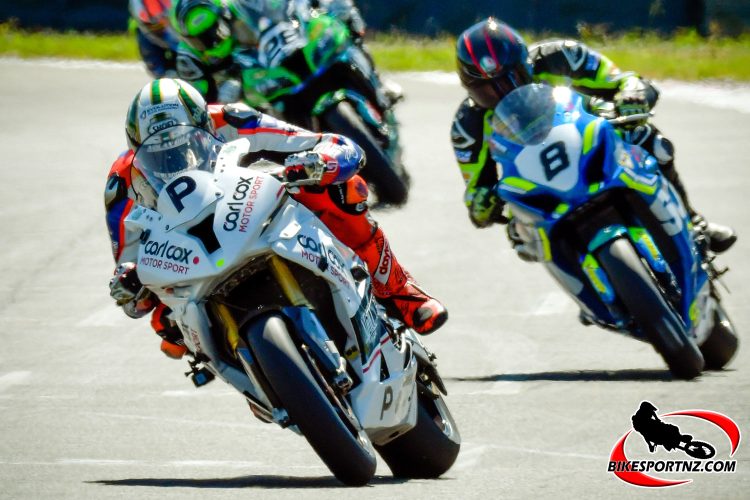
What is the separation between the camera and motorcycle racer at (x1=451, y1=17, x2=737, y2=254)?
336 inches

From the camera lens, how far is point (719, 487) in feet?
18.6

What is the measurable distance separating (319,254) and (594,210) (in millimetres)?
2315

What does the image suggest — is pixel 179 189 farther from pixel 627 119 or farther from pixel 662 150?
pixel 662 150

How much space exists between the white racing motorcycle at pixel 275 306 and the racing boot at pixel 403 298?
771 mm

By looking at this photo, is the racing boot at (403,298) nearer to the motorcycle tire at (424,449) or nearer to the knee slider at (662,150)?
the motorcycle tire at (424,449)

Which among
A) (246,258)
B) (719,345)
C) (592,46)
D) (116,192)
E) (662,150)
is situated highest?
(246,258)

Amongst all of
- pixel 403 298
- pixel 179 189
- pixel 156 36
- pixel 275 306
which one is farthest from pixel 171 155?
pixel 156 36

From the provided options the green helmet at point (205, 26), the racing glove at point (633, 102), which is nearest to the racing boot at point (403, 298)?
the racing glove at point (633, 102)

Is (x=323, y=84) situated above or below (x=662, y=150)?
below

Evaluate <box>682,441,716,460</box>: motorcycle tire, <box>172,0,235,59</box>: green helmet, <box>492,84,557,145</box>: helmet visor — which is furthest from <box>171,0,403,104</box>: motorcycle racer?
<box>682,441,716,460</box>: motorcycle tire

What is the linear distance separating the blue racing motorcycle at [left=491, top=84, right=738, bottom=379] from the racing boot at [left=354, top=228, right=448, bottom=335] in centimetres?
95

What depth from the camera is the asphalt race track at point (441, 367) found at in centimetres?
634

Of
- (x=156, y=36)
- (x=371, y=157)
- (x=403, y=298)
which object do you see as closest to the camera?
(x=403, y=298)

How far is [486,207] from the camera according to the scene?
8.87 m
